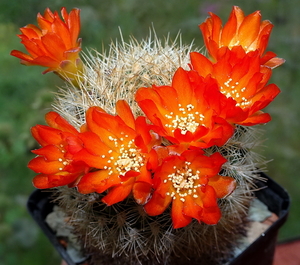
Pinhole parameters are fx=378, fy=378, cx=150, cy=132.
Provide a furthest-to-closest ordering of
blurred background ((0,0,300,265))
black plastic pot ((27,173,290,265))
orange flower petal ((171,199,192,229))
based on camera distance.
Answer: blurred background ((0,0,300,265)) → black plastic pot ((27,173,290,265)) → orange flower petal ((171,199,192,229))

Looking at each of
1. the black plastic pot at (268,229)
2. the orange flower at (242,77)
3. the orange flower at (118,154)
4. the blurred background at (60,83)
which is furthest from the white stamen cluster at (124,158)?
the blurred background at (60,83)

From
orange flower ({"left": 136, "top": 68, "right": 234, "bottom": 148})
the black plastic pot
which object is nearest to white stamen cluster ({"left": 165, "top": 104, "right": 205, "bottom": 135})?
orange flower ({"left": 136, "top": 68, "right": 234, "bottom": 148})

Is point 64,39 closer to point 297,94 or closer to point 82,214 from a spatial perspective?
point 82,214

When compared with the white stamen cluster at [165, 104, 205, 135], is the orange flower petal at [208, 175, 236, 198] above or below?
below

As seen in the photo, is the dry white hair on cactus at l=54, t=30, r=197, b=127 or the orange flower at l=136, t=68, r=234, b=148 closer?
the orange flower at l=136, t=68, r=234, b=148

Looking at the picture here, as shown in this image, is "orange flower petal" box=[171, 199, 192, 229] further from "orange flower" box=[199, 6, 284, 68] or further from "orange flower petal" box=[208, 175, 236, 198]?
"orange flower" box=[199, 6, 284, 68]

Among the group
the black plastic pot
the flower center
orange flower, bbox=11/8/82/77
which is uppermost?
orange flower, bbox=11/8/82/77

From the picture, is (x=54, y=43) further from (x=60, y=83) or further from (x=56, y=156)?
(x=60, y=83)

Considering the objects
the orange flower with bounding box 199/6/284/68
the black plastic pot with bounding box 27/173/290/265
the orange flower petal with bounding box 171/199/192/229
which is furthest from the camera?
the black plastic pot with bounding box 27/173/290/265
